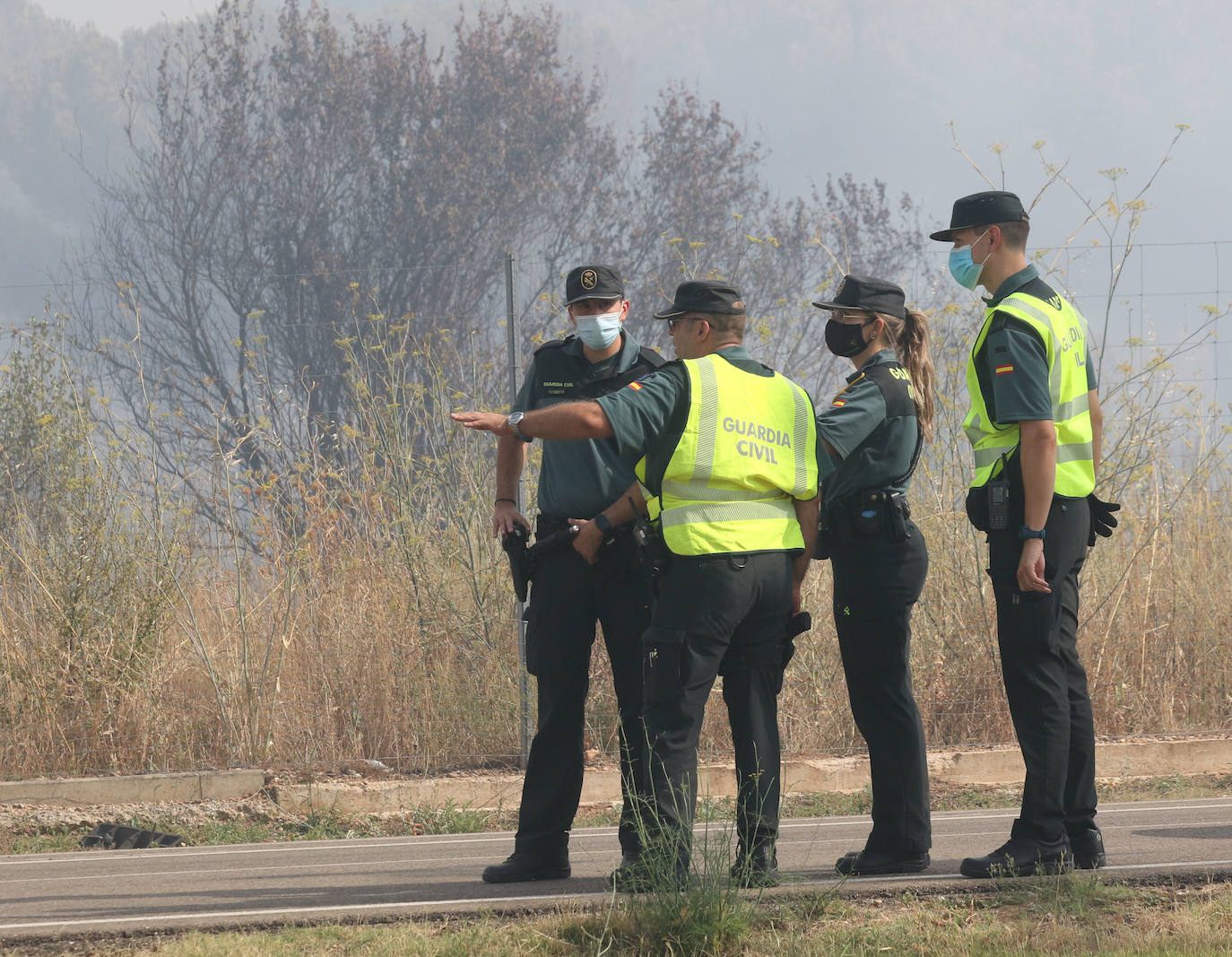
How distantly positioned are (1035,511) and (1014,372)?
47cm

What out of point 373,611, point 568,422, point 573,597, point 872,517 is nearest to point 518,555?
point 573,597

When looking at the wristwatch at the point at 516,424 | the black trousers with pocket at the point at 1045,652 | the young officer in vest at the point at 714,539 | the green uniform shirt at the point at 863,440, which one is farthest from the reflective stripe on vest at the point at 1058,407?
the wristwatch at the point at 516,424

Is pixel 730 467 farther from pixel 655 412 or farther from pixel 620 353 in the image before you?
pixel 620 353

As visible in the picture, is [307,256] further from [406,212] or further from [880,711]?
[880,711]

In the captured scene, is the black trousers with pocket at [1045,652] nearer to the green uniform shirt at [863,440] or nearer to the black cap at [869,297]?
the green uniform shirt at [863,440]

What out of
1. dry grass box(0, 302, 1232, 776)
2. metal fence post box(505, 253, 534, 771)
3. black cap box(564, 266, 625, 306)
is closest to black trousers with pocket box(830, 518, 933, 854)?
black cap box(564, 266, 625, 306)

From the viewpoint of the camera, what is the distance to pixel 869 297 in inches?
204

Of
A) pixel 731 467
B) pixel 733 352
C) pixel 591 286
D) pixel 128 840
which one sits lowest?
pixel 128 840

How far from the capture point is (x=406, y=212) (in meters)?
29.2

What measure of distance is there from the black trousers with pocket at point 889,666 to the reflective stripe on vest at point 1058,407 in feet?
1.36

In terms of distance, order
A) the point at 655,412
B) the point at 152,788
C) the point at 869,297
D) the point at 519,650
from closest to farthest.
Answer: the point at 655,412, the point at 869,297, the point at 152,788, the point at 519,650

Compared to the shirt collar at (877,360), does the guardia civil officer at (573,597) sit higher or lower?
lower

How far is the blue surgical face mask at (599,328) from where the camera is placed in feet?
17.6

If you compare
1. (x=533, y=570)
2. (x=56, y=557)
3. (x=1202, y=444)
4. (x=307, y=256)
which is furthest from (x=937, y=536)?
(x=307, y=256)
